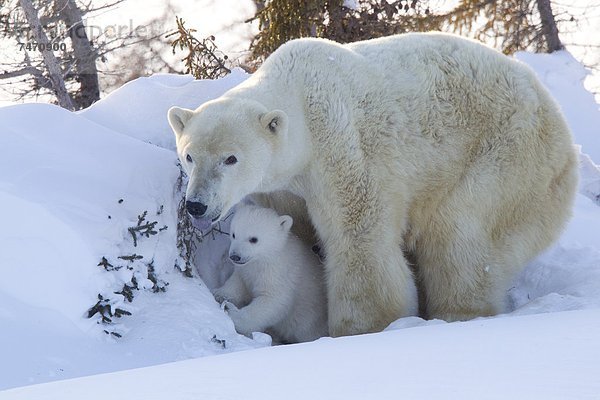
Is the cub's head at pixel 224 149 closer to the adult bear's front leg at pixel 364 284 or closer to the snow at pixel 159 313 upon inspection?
the snow at pixel 159 313

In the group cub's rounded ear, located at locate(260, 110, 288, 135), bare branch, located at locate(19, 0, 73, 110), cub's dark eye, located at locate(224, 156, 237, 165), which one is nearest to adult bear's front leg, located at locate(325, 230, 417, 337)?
cub's rounded ear, located at locate(260, 110, 288, 135)

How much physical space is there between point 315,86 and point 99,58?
7605mm

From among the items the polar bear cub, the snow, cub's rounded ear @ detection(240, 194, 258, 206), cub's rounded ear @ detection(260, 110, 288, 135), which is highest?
cub's rounded ear @ detection(260, 110, 288, 135)

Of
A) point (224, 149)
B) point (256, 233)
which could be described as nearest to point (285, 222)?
point (256, 233)

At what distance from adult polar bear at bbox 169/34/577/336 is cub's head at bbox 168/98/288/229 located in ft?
0.05

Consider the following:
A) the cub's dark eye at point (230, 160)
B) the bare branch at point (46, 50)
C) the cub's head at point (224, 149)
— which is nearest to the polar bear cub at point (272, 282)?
the cub's head at point (224, 149)

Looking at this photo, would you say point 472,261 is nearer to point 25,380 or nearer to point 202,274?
point 202,274

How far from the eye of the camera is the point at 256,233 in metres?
5.46

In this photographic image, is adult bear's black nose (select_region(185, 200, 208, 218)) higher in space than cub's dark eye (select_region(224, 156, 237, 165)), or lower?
lower

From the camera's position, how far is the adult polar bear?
5.23m

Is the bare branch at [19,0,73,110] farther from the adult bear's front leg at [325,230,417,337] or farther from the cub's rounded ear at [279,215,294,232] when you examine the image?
the adult bear's front leg at [325,230,417,337]

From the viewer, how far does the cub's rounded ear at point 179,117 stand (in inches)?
199

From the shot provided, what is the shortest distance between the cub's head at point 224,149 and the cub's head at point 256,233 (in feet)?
1.70

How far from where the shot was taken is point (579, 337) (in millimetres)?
2961
